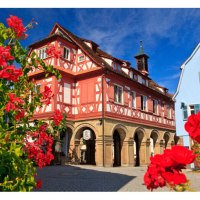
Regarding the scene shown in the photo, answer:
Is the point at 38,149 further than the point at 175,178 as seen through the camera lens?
Yes

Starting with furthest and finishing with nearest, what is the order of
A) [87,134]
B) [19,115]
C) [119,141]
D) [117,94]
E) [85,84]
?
[119,141] < [117,94] < [85,84] < [87,134] < [19,115]

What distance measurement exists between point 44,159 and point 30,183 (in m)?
0.40

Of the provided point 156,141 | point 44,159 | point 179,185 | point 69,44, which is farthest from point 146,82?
point 179,185

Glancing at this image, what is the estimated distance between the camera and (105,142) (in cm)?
1585

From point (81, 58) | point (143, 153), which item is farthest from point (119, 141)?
point (81, 58)

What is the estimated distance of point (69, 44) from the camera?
17203 millimetres

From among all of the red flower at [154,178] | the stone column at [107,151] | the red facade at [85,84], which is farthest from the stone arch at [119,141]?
the red flower at [154,178]

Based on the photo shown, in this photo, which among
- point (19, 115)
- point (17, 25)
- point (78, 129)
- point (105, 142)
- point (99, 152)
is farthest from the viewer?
point (78, 129)

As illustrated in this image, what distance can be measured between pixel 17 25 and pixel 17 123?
1102 mm

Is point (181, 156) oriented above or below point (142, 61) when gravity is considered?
below

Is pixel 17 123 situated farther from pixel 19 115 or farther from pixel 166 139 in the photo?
pixel 166 139

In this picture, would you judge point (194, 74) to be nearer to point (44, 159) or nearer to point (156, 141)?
point (156, 141)

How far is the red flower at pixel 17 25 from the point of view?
313cm

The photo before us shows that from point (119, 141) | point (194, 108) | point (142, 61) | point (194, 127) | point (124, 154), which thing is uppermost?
point (142, 61)
